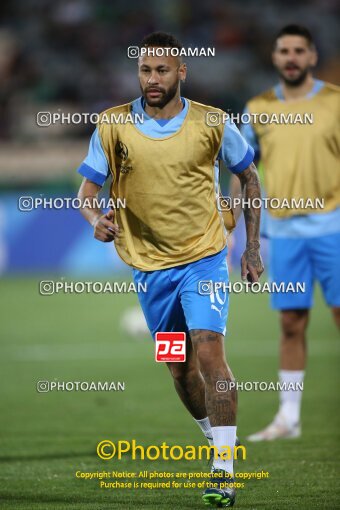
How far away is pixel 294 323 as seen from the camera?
24.9ft

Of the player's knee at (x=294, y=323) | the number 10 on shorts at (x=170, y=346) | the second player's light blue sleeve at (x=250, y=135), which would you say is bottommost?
the player's knee at (x=294, y=323)

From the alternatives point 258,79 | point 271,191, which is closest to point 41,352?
point 271,191

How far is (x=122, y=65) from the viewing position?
21547mm

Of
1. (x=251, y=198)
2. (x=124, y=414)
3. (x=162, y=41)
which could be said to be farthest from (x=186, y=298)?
(x=124, y=414)

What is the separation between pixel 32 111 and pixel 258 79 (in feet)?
12.7

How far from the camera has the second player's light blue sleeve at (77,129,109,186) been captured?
213 inches

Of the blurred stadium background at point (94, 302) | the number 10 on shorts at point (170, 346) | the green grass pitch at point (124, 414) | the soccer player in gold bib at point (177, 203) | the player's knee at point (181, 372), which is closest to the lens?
the soccer player in gold bib at point (177, 203)

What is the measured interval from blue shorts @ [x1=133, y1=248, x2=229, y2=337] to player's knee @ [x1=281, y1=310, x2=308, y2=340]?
2001mm

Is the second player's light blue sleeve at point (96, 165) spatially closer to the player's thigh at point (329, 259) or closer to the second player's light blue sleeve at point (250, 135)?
the second player's light blue sleeve at point (250, 135)

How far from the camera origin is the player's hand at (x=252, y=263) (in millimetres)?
5504

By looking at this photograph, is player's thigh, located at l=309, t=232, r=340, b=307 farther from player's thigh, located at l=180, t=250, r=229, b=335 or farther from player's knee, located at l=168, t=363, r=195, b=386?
→ player's thigh, located at l=180, t=250, r=229, b=335

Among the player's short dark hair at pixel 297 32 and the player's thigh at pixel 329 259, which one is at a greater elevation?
the player's short dark hair at pixel 297 32

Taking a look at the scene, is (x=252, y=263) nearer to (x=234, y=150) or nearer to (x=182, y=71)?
(x=234, y=150)

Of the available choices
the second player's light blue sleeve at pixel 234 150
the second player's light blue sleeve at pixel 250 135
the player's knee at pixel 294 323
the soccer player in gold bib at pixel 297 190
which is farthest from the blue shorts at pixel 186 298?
the second player's light blue sleeve at pixel 250 135
